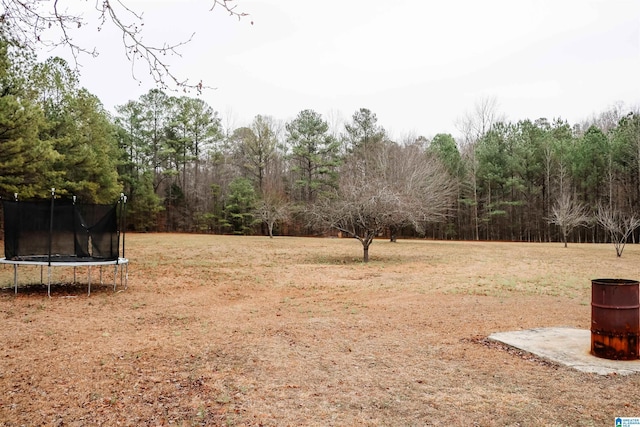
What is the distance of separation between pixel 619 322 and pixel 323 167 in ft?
120

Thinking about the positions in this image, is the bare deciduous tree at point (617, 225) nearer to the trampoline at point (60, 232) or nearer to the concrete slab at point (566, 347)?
the concrete slab at point (566, 347)

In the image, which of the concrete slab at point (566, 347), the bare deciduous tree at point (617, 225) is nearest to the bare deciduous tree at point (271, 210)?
the bare deciduous tree at point (617, 225)

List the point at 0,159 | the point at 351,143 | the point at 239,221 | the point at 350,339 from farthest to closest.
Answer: the point at 351,143
the point at 239,221
the point at 0,159
the point at 350,339

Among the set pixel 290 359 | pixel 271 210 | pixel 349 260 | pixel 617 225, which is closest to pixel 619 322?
pixel 290 359

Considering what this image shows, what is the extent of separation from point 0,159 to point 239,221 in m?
22.3

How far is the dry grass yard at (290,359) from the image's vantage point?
3.43m

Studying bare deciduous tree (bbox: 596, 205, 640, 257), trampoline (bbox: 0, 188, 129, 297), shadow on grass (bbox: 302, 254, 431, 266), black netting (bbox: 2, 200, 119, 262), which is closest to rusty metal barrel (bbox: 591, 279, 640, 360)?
trampoline (bbox: 0, 188, 129, 297)

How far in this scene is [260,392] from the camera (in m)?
3.88

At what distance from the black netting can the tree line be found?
19.5 meters

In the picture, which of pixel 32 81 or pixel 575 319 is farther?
pixel 32 81

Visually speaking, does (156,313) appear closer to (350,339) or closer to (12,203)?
(350,339)

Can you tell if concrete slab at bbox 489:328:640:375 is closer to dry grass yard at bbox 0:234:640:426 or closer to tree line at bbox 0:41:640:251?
dry grass yard at bbox 0:234:640:426

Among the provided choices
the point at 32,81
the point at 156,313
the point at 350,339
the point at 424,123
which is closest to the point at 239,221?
the point at 32,81

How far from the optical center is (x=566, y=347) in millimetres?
5262
